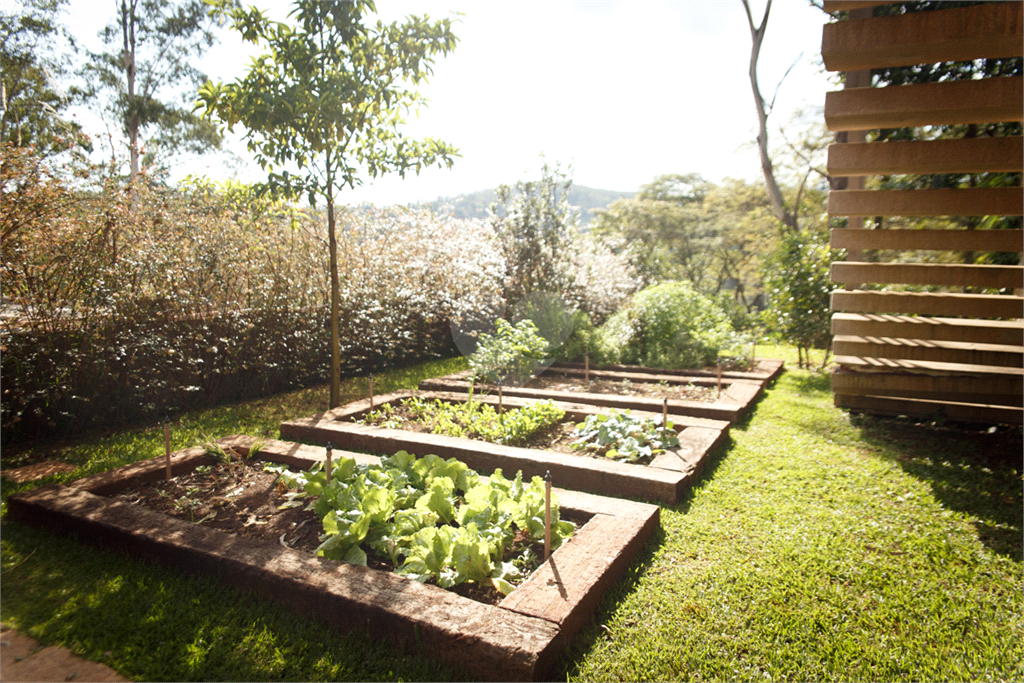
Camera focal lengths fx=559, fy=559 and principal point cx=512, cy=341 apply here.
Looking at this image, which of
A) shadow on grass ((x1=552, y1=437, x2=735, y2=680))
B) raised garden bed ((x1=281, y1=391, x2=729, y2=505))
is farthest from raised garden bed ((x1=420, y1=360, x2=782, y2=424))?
shadow on grass ((x1=552, y1=437, x2=735, y2=680))

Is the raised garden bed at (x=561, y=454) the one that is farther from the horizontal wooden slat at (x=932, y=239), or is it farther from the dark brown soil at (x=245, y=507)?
the horizontal wooden slat at (x=932, y=239)

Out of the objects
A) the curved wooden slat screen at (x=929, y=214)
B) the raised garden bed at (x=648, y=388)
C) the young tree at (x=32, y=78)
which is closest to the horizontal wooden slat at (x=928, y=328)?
the curved wooden slat screen at (x=929, y=214)

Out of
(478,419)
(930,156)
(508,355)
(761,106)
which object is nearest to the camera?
(930,156)

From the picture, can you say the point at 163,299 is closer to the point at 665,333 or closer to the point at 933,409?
the point at 665,333

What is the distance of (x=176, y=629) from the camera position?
2.05 metres

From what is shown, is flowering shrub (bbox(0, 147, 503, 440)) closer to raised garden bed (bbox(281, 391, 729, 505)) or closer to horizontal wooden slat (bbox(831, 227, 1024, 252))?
raised garden bed (bbox(281, 391, 729, 505))

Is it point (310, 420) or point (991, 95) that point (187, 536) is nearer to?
point (310, 420)

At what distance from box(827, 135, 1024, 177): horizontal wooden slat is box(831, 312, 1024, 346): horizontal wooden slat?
1.14 m

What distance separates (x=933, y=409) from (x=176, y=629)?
559 centimetres

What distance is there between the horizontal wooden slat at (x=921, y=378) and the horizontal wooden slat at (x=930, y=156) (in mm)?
1567

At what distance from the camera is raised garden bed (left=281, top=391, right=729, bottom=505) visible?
3.32 meters

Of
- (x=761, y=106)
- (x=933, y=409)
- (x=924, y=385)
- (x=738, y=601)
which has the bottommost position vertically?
(x=738, y=601)

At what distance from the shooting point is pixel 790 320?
7293mm

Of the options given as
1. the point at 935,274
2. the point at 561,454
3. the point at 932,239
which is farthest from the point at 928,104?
the point at 561,454
